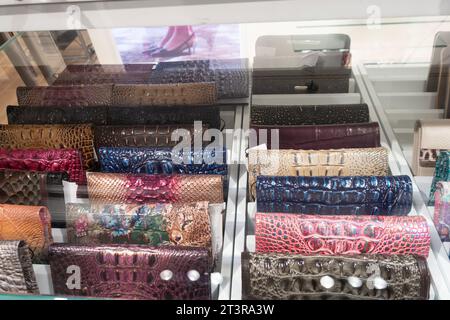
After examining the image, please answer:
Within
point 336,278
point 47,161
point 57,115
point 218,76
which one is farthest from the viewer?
point 218,76

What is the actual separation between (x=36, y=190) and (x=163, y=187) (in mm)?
210

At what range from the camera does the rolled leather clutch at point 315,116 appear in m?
0.87

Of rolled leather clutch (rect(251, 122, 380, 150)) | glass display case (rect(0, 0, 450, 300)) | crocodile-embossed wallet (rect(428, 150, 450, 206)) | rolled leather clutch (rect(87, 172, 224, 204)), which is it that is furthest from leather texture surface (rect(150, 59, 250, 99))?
crocodile-embossed wallet (rect(428, 150, 450, 206))

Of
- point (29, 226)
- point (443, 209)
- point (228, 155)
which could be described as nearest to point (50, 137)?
point (29, 226)

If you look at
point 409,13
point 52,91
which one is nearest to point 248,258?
point 409,13

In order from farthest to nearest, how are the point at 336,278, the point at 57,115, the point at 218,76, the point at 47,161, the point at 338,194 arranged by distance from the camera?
the point at 218,76 < the point at 57,115 < the point at 47,161 < the point at 338,194 < the point at 336,278

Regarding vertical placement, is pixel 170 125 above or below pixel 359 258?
above

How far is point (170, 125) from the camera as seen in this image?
834 mm

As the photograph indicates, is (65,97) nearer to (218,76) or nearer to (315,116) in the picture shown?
(218,76)

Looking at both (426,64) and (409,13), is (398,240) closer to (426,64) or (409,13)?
(409,13)

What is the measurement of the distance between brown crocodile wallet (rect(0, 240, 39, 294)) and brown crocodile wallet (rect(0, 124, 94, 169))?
21cm

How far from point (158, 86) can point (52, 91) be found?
0.73 ft

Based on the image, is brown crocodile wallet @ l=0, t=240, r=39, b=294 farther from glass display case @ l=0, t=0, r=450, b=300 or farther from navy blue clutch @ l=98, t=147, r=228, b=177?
navy blue clutch @ l=98, t=147, r=228, b=177

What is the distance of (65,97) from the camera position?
957 mm
